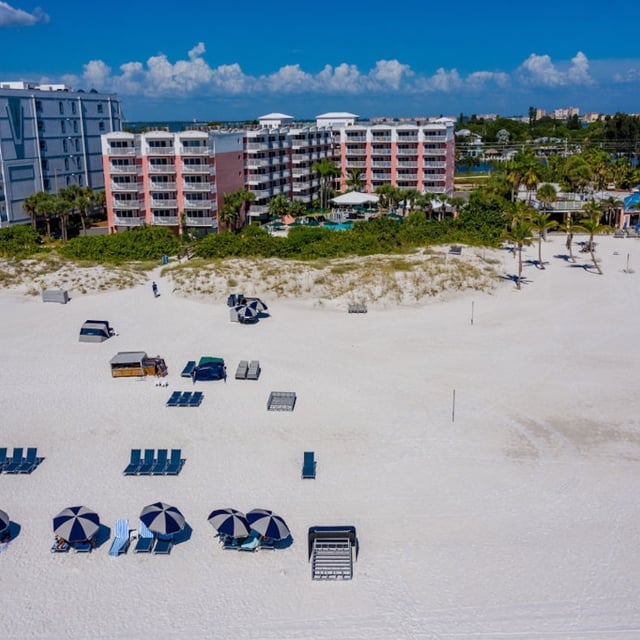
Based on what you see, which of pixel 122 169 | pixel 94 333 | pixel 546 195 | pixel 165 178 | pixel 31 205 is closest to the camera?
pixel 94 333

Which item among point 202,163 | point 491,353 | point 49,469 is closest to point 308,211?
point 202,163

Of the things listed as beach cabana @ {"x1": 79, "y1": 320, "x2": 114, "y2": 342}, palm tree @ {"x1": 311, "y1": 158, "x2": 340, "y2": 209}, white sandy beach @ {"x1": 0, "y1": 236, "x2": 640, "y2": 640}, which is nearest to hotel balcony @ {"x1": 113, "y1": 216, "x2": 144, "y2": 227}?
palm tree @ {"x1": 311, "y1": 158, "x2": 340, "y2": 209}

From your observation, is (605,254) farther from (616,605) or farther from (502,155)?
(502,155)

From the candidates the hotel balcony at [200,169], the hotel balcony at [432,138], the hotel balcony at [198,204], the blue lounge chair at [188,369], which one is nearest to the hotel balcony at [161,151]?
the hotel balcony at [200,169]

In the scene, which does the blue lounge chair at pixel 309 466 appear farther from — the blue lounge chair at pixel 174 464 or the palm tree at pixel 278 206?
the palm tree at pixel 278 206

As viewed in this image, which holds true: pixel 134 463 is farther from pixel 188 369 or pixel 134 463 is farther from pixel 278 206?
pixel 278 206

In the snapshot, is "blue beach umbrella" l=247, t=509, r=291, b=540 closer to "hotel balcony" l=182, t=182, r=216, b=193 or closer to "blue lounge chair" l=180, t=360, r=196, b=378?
"blue lounge chair" l=180, t=360, r=196, b=378

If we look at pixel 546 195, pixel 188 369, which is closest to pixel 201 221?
pixel 546 195
